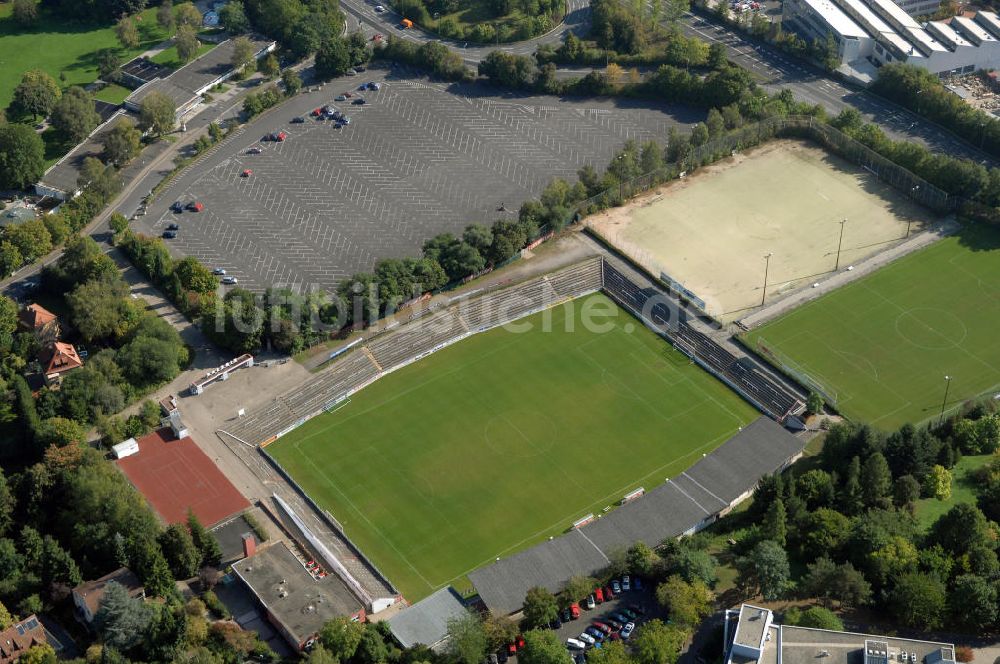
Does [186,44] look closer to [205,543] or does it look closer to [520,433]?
[520,433]

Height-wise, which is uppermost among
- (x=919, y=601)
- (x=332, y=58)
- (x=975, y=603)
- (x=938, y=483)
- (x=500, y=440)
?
(x=332, y=58)

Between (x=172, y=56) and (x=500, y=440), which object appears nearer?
(x=500, y=440)

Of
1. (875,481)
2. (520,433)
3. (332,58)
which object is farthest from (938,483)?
(332,58)

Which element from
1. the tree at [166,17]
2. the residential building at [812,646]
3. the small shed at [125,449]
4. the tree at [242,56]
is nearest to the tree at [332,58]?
the tree at [242,56]

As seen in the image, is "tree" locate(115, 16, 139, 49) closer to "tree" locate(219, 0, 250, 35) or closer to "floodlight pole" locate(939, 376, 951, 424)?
"tree" locate(219, 0, 250, 35)

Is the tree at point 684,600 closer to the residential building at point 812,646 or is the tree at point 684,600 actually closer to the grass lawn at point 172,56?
the residential building at point 812,646

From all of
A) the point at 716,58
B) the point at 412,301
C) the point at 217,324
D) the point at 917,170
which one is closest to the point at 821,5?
the point at 716,58

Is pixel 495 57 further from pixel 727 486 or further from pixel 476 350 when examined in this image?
pixel 727 486
